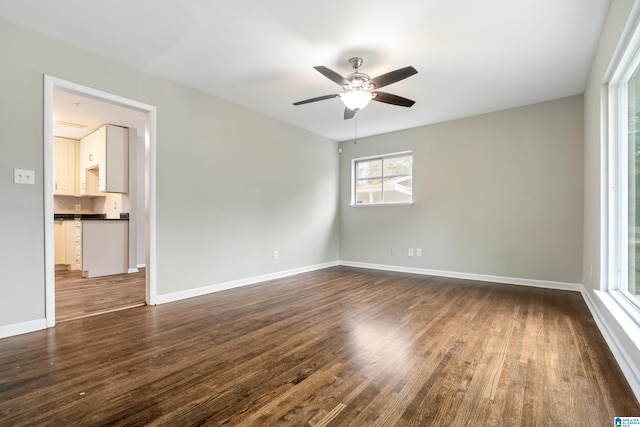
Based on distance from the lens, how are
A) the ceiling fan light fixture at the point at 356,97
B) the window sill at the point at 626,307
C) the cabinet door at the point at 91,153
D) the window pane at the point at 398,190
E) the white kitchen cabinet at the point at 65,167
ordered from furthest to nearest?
the white kitchen cabinet at the point at 65,167 < the window pane at the point at 398,190 < the cabinet door at the point at 91,153 < the ceiling fan light fixture at the point at 356,97 < the window sill at the point at 626,307

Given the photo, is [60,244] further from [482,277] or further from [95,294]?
[482,277]

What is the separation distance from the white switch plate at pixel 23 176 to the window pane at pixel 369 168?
4.83 metres

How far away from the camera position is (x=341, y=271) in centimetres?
536

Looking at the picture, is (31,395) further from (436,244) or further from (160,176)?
(436,244)

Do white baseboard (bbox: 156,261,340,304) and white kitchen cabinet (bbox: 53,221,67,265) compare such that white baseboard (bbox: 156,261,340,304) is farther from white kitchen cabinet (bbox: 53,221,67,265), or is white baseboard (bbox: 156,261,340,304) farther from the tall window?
the tall window

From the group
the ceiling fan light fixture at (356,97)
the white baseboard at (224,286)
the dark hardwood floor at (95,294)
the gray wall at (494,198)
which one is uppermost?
the ceiling fan light fixture at (356,97)

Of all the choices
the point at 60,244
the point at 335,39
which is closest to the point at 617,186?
the point at 335,39

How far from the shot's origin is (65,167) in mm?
5750

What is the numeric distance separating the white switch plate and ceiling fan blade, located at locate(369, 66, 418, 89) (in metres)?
3.09

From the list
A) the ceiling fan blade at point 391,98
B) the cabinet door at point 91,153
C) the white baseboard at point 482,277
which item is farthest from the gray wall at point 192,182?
the cabinet door at point 91,153

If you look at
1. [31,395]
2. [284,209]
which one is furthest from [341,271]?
[31,395]

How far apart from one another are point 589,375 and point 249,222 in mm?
3794

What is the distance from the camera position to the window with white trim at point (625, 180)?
→ 2.14 m

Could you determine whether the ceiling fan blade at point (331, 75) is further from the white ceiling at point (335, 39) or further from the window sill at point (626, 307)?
the window sill at point (626, 307)
